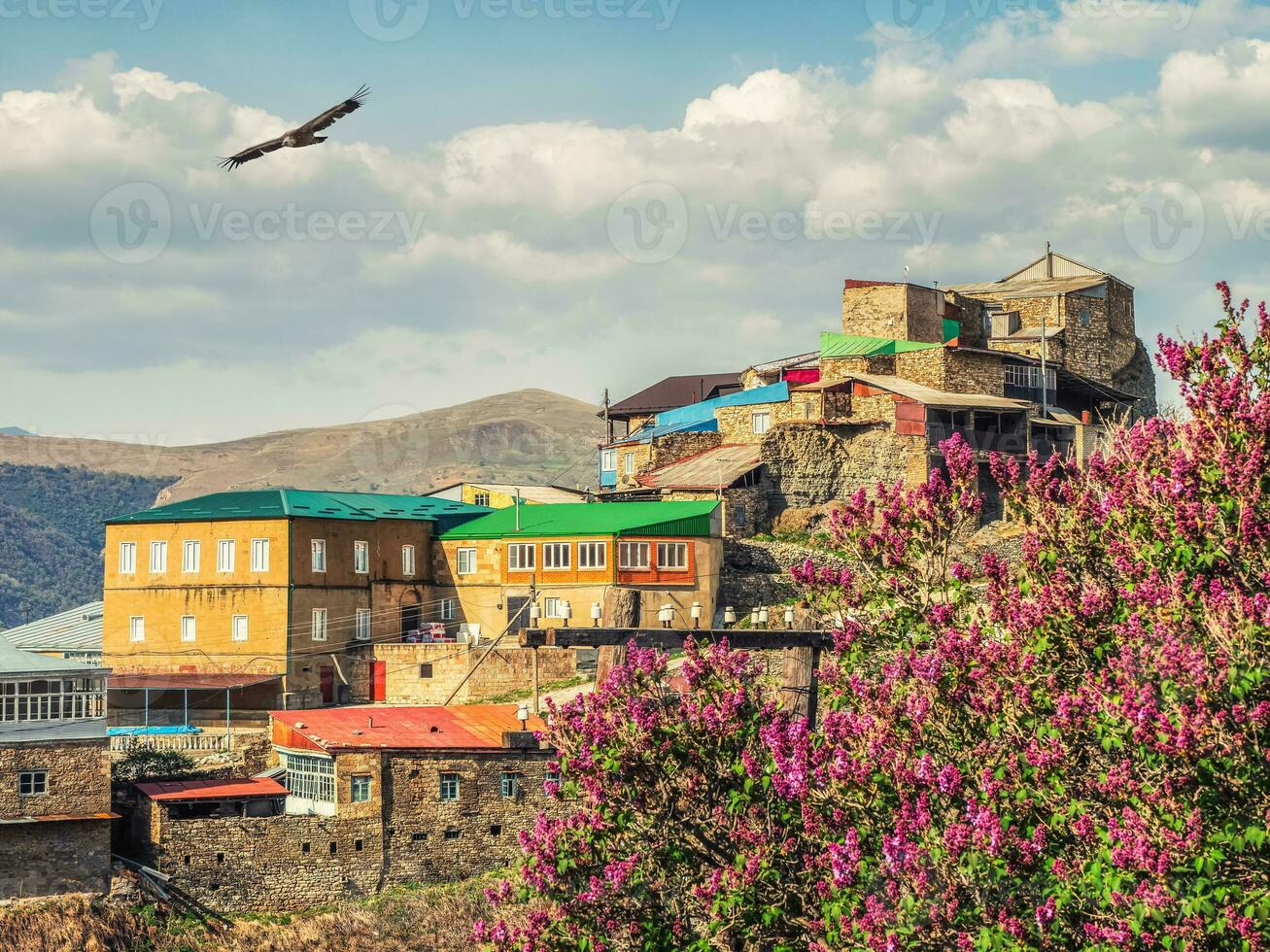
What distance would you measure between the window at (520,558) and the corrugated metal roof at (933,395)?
15.7m

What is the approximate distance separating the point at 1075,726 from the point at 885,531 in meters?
4.67

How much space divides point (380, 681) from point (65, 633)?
1222 cm

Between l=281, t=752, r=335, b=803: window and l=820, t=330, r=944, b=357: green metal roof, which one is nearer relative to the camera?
l=281, t=752, r=335, b=803: window

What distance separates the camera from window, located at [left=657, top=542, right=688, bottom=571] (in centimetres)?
5422

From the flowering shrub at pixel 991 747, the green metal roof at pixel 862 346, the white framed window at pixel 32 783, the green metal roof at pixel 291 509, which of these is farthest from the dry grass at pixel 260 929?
the green metal roof at pixel 862 346

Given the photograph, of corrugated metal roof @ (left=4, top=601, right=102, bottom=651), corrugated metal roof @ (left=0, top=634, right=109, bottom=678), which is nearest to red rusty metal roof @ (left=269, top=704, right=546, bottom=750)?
corrugated metal roof @ (left=0, top=634, right=109, bottom=678)

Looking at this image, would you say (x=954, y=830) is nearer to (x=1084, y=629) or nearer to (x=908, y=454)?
(x=1084, y=629)

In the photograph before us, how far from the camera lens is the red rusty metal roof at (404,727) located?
4084 centimetres

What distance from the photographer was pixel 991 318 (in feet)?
245

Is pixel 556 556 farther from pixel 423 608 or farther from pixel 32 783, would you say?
pixel 32 783

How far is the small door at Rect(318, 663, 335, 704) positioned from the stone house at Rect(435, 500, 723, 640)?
5571 mm

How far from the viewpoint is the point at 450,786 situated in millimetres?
40688

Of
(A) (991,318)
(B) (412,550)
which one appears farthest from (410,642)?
(A) (991,318)

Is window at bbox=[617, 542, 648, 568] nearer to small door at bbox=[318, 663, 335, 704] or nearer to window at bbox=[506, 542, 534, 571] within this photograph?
window at bbox=[506, 542, 534, 571]
